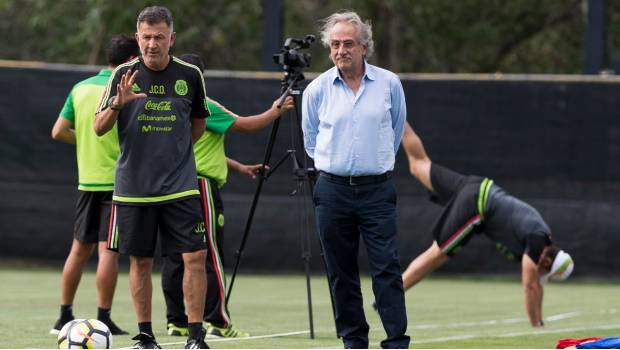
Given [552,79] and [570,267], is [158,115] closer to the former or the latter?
[570,267]

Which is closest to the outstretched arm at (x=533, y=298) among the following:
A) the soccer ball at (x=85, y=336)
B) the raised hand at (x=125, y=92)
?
the soccer ball at (x=85, y=336)

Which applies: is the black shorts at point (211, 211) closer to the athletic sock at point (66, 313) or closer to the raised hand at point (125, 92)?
the athletic sock at point (66, 313)

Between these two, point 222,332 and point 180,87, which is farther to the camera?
point 222,332

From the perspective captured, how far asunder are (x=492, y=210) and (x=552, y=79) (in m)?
4.41

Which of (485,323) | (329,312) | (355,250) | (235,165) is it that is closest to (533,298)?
(485,323)

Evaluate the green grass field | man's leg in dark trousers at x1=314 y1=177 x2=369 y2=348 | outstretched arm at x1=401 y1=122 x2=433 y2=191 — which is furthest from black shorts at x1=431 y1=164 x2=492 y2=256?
man's leg in dark trousers at x1=314 y1=177 x2=369 y2=348

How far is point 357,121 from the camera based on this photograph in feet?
24.6

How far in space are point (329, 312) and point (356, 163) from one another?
4.69 meters

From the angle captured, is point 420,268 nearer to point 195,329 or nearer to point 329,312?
point 329,312

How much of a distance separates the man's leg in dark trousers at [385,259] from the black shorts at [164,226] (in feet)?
3.04

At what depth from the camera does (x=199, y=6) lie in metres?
25.2

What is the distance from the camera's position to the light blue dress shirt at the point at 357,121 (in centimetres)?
751

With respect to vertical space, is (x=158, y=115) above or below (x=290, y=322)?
above

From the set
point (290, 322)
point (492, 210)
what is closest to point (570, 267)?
point (492, 210)
